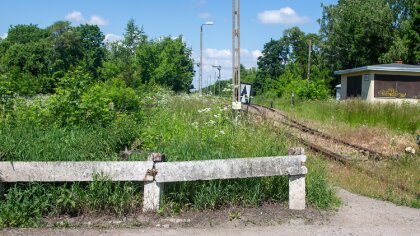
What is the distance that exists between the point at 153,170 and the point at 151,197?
31 cm

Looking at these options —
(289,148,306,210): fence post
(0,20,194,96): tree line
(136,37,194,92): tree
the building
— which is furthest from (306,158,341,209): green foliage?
(136,37,194,92): tree

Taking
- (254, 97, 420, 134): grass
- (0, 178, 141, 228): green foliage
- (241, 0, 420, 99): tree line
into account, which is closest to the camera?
(0, 178, 141, 228): green foliage

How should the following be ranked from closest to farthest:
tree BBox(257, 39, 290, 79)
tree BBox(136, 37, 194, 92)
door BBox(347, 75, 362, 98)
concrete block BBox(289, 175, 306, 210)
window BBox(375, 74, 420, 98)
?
concrete block BBox(289, 175, 306, 210), window BBox(375, 74, 420, 98), door BBox(347, 75, 362, 98), tree BBox(136, 37, 194, 92), tree BBox(257, 39, 290, 79)

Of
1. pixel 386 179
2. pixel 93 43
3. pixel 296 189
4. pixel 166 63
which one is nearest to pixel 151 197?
pixel 296 189

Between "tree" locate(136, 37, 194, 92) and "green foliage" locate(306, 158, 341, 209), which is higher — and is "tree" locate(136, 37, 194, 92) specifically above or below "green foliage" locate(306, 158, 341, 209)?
above

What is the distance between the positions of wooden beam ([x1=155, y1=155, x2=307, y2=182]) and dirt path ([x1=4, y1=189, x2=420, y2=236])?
56cm

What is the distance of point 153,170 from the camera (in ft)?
16.8

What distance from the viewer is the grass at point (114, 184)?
5055 millimetres

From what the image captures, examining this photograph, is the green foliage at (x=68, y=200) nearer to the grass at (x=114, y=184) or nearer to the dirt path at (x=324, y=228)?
the grass at (x=114, y=184)

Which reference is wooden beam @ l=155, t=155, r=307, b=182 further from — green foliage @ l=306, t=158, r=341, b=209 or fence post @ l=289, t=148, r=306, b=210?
green foliage @ l=306, t=158, r=341, b=209

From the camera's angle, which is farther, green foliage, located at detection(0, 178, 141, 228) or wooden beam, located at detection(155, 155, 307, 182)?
wooden beam, located at detection(155, 155, 307, 182)

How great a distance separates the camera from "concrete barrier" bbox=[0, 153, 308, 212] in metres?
5.05

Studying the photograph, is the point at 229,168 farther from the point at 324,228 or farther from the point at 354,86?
the point at 354,86

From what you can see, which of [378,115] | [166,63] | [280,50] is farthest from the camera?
[280,50]
